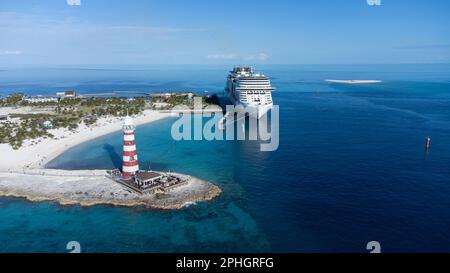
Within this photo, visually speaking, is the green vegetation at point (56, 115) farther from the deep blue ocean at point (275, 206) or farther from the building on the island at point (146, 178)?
the building on the island at point (146, 178)

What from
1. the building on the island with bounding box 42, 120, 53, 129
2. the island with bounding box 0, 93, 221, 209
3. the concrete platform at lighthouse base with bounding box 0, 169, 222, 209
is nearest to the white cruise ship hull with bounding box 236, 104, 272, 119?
the island with bounding box 0, 93, 221, 209

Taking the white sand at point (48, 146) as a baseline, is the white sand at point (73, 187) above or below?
below

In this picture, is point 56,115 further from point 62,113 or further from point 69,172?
point 69,172

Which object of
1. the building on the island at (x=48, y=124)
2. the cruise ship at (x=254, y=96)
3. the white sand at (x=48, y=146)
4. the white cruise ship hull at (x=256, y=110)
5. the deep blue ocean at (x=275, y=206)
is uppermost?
the cruise ship at (x=254, y=96)

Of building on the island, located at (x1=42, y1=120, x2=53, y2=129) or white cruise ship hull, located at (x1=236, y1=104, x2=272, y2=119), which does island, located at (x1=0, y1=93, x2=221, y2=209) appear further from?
white cruise ship hull, located at (x1=236, y1=104, x2=272, y2=119)

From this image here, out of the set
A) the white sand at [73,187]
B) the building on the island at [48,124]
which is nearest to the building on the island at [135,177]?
the white sand at [73,187]

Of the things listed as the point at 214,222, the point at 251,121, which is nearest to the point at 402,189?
the point at 214,222
